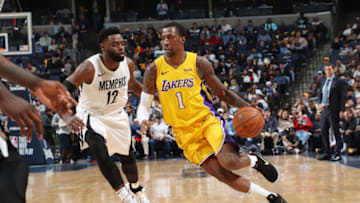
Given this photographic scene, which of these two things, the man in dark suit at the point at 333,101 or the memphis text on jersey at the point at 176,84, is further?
the man in dark suit at the point at 333,101

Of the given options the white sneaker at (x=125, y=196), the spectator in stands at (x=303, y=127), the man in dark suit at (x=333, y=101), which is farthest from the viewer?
the spectator in stands at (x=303, y=127)

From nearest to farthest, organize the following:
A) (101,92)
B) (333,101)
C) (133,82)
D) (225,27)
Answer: (101,92) < (133,82) < (333,101) < (225,27)

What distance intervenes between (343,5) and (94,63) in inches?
729

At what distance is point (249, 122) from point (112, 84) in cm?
154

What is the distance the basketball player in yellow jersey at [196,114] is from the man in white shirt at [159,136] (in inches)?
294

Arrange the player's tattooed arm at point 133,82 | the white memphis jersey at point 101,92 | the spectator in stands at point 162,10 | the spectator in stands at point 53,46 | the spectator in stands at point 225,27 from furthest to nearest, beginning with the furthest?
the spectator in stands at point 162,10
the spectator in stands at point 225,27
the spectator in stands at point 53,46
the player's tattooed arm at point 133,82
the white memphis jersey at point 101,92

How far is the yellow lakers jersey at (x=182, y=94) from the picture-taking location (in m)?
4.23

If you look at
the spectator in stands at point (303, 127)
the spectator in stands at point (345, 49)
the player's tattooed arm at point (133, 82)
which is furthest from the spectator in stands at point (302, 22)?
the player's tattooed arm at point (133, 82)

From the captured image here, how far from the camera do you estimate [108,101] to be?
470cm

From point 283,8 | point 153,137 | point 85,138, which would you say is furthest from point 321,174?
point 283,8

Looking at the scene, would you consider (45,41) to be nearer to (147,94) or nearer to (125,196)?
(147,94)

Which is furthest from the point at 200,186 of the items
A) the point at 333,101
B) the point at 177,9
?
the point at 177,9

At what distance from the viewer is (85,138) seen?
4508 mm

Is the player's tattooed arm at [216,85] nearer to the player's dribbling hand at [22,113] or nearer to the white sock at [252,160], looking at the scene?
the white sock at [252,160]
